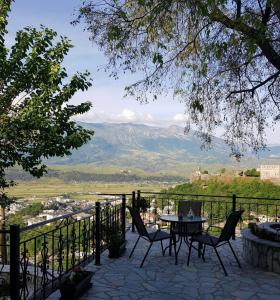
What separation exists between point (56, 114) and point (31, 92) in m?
0.75

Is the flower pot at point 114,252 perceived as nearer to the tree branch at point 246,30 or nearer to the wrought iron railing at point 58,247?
the wrought iron railing at point 58,247

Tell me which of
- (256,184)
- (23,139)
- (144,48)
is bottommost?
(256,184)

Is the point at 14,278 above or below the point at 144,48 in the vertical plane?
below

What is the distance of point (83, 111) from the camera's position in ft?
33.9

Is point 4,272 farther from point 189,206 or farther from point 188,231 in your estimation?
point 189,206

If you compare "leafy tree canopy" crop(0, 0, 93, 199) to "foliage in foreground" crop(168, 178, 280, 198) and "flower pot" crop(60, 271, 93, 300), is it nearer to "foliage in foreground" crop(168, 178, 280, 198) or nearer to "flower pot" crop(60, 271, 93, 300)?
"flower pot" crop(60, 271, 93, 300)

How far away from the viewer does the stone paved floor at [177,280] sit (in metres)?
5.46

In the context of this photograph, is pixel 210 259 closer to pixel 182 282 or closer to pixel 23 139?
pixel 182 282

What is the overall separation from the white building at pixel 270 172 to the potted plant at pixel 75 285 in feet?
A: 134

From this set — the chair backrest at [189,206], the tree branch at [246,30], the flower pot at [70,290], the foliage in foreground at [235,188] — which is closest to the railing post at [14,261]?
the flower pot at [70,290]

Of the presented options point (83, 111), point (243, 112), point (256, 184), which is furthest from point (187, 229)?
point (256, 184)

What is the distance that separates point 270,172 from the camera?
4422 centimetres

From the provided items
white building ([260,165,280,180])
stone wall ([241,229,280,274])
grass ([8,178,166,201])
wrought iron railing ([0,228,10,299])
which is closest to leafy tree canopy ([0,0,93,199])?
wrought iron railing ([0,228,10,299])

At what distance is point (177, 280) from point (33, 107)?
15.7ft
